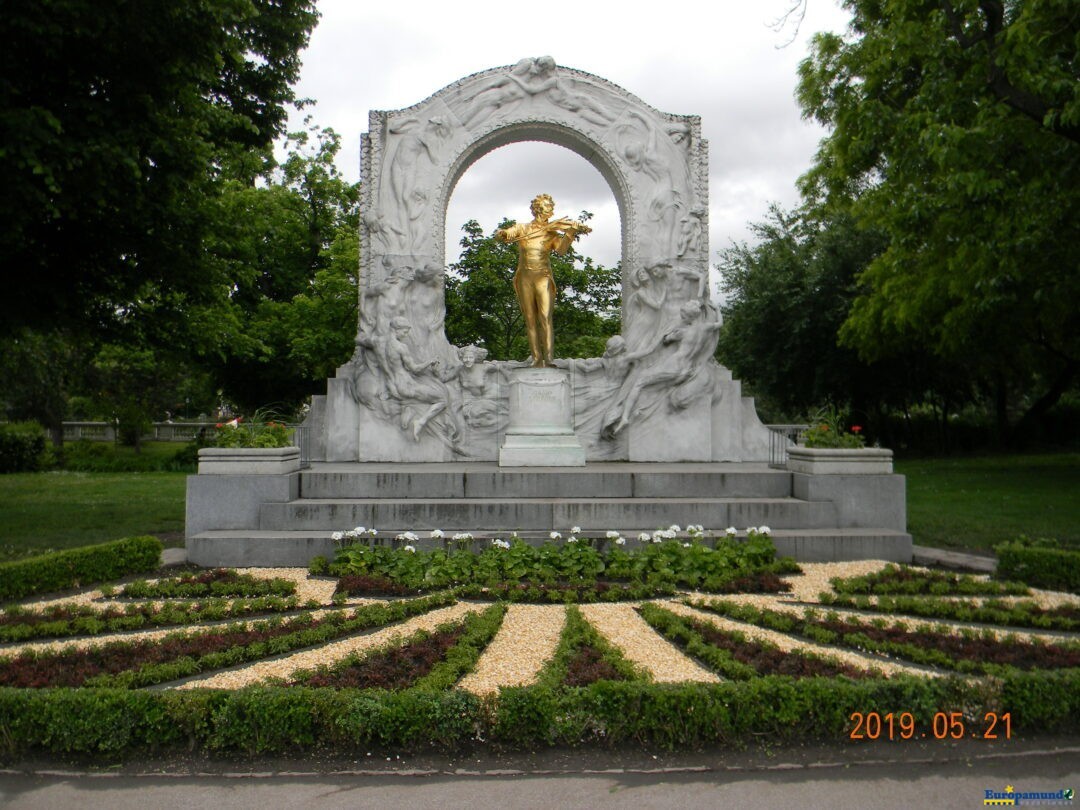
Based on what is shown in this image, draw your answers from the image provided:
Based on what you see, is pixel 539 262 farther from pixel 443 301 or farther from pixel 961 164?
pixel 961 164

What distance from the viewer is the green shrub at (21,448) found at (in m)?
23.2

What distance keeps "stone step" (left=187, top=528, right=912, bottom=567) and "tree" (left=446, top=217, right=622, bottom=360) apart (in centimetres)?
1372

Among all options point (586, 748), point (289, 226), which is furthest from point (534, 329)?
point (289, 226)

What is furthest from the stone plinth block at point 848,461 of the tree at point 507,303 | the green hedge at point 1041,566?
the tree at point 507,303

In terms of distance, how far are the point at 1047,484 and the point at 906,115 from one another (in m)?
8.33

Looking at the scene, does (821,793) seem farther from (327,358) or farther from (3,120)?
(327,358)

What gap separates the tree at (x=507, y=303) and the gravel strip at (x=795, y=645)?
15781 millimetres

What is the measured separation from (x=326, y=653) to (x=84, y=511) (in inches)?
377

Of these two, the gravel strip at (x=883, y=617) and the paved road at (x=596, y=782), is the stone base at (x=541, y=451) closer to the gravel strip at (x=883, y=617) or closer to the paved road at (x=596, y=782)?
the gravel strip at (x=883, y=617)

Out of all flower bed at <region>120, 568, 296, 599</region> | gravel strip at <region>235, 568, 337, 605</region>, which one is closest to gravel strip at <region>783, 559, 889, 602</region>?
gravel strip at <region>235, 568, 337, 605</region>

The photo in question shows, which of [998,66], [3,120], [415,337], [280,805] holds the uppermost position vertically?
[998,66]

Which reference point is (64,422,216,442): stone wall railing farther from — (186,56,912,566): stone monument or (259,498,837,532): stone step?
(259,498,837,532): stone step

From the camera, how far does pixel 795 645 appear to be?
5605 millimetres

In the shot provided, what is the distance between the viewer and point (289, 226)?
1035 inches
